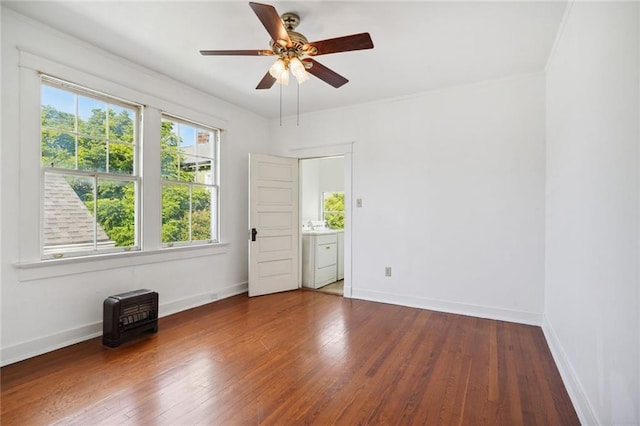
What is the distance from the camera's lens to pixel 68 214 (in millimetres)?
2832

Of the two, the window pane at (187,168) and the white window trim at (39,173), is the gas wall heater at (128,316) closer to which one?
the white window trim at (39,173)

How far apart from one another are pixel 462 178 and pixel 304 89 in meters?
2.27

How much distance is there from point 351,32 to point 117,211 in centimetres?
290

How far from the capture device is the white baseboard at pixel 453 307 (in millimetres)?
3427

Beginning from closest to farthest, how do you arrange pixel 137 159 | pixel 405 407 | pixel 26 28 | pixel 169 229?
pixel 405 407 → pixel 26 28 → pixel 137 159 → pixel 169 229

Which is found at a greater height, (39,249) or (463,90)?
(463,90)

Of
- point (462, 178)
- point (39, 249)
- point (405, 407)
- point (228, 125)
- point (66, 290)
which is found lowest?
point (405, 407)

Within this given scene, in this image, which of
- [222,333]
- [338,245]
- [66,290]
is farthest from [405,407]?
[338,245]

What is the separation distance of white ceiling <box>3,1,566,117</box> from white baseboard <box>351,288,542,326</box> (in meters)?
2.68

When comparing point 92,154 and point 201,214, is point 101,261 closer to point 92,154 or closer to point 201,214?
point 92,154

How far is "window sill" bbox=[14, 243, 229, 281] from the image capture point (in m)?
2.58

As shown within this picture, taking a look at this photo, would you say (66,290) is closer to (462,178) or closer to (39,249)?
(39,249)

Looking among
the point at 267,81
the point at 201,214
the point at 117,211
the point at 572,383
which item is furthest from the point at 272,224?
the point at 572,383

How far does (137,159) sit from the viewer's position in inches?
134
